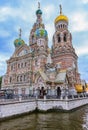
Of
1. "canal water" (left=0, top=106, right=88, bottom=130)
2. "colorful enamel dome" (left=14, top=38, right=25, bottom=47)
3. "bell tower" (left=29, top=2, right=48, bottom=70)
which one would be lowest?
"canal water" (left=0, top=106, right=88, bottom=130)

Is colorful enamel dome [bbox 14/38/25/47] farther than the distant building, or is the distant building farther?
colorful enamel dome [bbox 14/38/25/47]

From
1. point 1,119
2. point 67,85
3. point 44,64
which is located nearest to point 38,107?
point 1,119

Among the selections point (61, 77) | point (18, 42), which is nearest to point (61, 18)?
point (18, 42)

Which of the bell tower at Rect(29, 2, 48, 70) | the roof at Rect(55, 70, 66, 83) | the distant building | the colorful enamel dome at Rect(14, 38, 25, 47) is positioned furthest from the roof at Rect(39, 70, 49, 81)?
the colorful enamel dome at Rect(14, 38, 25, 47)

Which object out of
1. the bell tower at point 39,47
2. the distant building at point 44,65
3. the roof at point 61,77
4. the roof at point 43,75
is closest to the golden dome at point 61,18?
the distant building at point 44,65

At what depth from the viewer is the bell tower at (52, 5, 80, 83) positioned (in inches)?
1374

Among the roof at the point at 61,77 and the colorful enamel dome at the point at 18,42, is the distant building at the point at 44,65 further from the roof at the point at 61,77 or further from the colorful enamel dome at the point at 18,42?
the colorful enamel dome at the point at 18,42

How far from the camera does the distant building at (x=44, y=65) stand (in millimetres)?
30219

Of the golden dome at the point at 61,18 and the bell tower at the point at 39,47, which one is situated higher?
the golden dome at the point at 61,18

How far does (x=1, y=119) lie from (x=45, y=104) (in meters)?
7.85

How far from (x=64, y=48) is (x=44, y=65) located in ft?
25.5

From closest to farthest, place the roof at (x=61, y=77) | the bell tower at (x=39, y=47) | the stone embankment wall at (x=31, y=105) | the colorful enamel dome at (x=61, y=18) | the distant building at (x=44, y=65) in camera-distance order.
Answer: the stone embankment wall at (x=31, y=105) < the roof at (x=61, y=77) < the distant building at (x=44, y=65) < the bell tower at (x=39, y=47) < the colorful enamel dome at (x=61, y=18)

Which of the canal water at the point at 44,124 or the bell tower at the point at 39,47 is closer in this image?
the canal water at the point at 44,124

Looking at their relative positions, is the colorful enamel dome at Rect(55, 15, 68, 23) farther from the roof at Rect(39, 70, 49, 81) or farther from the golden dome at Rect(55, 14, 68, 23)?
the roof at Rect(39, 70, 49, 81)
